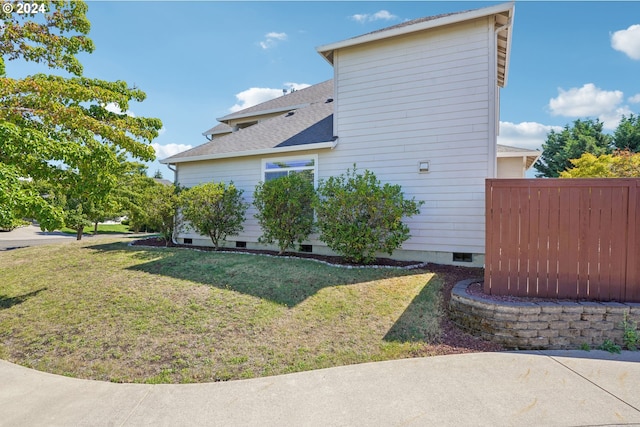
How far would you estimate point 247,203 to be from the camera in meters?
9.56

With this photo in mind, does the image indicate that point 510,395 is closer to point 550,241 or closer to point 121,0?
point 550,241

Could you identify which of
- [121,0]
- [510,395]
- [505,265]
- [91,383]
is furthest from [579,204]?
[121,0]

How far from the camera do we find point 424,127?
293 inches

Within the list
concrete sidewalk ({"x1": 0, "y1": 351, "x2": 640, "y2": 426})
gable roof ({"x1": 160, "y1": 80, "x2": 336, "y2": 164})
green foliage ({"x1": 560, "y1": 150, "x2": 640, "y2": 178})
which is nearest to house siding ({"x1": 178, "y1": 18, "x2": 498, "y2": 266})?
gable roof ({"x1": 160, "y1": 80, "x2": 336, "y2": 164})

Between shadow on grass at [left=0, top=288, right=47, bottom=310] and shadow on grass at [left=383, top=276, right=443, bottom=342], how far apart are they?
6.04 meters

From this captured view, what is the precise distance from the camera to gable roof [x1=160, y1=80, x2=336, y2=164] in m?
8.78

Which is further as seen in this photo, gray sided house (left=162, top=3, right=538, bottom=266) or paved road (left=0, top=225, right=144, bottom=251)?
paved road (left=0, top=225, right=144, bottom=251)

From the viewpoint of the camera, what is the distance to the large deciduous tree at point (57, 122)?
5023mm

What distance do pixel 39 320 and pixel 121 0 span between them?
25.4 feet

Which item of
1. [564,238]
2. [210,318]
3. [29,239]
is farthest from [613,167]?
[29,239]

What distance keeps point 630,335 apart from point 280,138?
8.37 m

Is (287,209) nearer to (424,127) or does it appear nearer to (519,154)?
(424,127)

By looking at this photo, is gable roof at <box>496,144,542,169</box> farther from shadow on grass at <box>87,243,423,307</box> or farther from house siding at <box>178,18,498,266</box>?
shadow on grass at <box>87,243,423,307</box>

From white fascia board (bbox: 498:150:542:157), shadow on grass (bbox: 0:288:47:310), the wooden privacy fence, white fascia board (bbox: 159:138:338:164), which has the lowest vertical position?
shadow on grass (bbox: 0:288:47:310)
